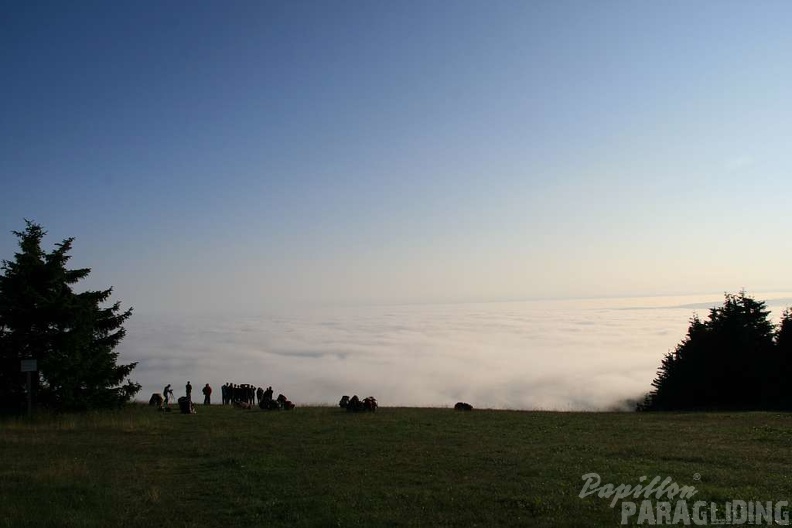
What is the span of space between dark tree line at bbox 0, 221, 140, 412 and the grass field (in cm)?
301

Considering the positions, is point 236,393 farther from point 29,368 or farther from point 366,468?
point 366,468

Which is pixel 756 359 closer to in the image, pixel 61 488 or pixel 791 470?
pixel 791 470

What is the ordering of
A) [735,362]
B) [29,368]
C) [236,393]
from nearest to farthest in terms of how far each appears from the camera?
[29,368] → [236,393] → [735,362]

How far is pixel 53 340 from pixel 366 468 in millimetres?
25904

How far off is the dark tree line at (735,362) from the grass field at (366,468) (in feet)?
67.1

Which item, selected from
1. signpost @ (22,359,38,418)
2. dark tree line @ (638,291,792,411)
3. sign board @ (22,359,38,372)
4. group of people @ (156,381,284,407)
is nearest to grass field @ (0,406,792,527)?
signpost @ (22,359,38,418)

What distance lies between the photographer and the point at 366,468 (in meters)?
17.9

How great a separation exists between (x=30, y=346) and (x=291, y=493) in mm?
27094

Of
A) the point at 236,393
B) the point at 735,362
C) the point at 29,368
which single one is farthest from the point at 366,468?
the point at 735,362

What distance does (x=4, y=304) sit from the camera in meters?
32.8

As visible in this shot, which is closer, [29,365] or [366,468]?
[366,468]

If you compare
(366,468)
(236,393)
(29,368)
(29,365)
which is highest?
(29,365)

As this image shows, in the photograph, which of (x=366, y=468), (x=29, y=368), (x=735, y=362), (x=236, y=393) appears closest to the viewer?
(x=366, y=468)

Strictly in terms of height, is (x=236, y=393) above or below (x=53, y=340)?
below
